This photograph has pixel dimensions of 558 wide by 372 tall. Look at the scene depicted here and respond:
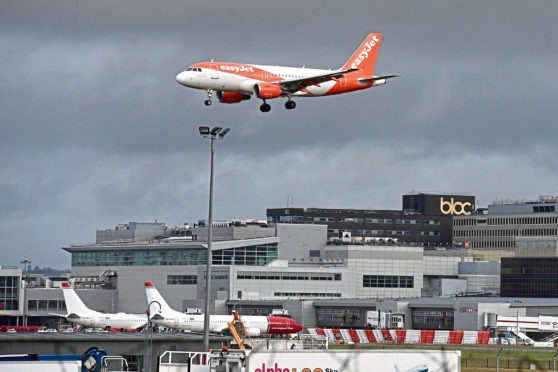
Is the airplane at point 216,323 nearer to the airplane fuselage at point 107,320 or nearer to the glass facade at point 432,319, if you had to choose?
the airplane fuselage at point 107,320

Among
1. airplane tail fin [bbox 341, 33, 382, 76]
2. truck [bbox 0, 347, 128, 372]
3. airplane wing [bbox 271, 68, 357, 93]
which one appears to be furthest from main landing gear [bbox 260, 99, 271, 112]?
truck [bbox 0, 347, 128, 372]

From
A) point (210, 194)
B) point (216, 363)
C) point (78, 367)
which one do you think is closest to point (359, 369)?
point (216, 363)

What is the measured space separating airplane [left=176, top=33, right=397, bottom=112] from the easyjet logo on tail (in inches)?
289

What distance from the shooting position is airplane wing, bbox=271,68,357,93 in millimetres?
109688

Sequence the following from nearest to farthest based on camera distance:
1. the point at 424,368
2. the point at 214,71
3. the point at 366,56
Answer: the point at 424,368 < the point at 214,71 < the point at 366,56

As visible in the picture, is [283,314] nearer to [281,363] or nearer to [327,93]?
[327,93]

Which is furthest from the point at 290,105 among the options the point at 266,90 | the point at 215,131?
the point at 215,131

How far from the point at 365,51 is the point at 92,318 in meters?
57.6

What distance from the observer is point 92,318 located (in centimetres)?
15925

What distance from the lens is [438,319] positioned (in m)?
187

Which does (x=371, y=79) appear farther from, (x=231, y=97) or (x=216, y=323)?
(x=216, y=323)

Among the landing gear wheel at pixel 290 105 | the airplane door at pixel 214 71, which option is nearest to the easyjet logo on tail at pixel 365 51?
the landing gear wheel at pixel 290 105

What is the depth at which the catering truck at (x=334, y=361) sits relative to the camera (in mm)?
39469

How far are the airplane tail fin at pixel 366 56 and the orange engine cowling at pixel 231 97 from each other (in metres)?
15.7
